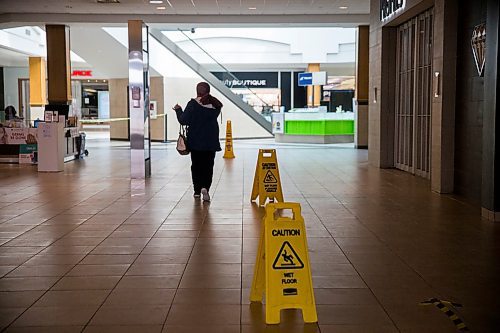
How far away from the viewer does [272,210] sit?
3.93 m

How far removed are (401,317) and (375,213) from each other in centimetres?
382

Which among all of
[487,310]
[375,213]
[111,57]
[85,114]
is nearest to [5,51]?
[111,57]

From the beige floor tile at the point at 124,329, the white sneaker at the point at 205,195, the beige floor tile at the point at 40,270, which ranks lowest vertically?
the beige floor tile at the point at 124,329

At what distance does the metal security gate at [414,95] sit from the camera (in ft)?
37.2

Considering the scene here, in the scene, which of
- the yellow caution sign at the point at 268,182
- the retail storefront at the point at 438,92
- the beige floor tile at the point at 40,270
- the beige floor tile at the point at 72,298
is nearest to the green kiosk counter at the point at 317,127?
the retail storefront at the point at 438,92

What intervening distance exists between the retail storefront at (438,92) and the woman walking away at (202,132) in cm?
337

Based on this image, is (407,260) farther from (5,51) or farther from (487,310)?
(5,51)

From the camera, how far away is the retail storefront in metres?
7.28

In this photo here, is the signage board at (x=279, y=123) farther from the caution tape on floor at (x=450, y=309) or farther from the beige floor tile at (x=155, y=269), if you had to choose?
the caution tape on floor at (x=450, y=309)

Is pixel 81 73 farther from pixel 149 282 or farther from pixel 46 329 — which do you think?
pixel 46 329

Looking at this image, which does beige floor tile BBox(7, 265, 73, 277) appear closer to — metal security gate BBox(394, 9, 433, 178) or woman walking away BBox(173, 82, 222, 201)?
woman walking away BBox(173, 82, 222, 201)

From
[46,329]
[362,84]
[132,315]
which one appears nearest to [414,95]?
[362,84]

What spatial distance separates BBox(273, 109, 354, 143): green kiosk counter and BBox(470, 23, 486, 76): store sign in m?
13.9

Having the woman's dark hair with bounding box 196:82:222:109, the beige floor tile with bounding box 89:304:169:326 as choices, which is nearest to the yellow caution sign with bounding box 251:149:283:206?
the woman's dark hair with bounding box 196:82:222:109
